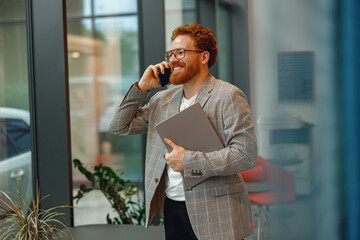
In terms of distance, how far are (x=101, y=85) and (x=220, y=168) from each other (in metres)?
2.00

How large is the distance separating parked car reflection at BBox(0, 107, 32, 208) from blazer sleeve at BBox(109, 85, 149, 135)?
84cm

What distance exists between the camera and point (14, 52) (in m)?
2.43

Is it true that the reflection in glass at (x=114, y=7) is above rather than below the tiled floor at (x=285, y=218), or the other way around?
above

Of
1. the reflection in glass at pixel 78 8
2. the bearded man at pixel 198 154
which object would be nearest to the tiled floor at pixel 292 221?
the bearded man at pixel 198 154

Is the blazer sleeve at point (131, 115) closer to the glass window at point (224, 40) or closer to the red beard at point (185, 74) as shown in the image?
the red beard at point (185, 74)

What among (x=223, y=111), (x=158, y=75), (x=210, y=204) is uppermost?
(x=158, y=75)

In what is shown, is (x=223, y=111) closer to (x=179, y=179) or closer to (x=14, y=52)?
(x=179, y=179)

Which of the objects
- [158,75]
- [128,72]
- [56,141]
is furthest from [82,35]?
[158,75]

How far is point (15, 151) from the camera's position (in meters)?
2.43

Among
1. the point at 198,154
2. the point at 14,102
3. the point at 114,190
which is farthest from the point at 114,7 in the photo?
the point at 198,154

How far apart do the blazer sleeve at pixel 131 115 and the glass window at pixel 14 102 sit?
841 millimetres

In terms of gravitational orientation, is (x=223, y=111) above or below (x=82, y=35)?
below

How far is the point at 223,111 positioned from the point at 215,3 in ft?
7.60

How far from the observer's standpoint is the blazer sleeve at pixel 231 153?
1.57 meters
